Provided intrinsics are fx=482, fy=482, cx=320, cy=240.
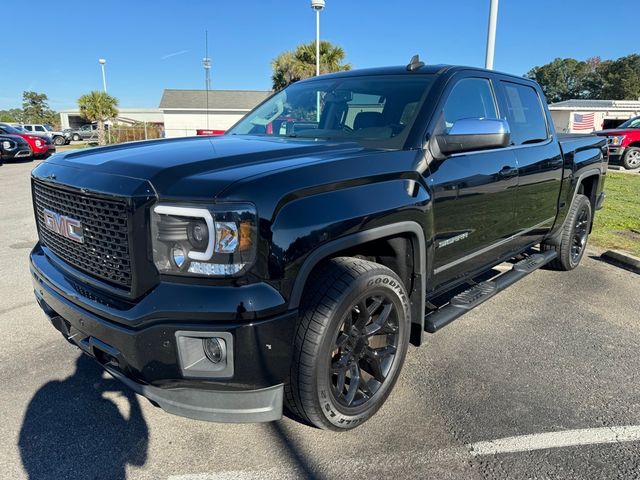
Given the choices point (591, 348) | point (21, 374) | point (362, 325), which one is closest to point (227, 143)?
point (362, 325)

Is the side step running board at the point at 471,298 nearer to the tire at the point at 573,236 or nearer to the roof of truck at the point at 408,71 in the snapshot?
the tire at the point at 573,236

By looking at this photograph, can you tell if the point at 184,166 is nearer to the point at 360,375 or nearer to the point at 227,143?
the point at 227,143

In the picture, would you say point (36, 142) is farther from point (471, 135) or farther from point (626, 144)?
point (626, 144)

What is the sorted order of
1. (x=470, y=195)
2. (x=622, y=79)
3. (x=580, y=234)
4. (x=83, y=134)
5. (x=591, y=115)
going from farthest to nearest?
(x=622, y=79) < (x=83, y=134) < (x=591, y=115) < (x=580, y=234) < (x=470, y=195)

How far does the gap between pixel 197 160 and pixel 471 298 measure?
216cm

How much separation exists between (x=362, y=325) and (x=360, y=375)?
30cm

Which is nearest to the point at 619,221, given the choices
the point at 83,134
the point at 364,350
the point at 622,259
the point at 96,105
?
the point at 622,259

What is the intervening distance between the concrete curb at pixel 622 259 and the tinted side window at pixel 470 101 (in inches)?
126

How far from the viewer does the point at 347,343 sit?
2525 mm

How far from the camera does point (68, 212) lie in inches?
97.6

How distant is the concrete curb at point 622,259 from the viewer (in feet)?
18.4

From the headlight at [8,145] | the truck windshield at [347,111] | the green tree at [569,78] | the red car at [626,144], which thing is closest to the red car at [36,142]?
the headlight at [8,145]

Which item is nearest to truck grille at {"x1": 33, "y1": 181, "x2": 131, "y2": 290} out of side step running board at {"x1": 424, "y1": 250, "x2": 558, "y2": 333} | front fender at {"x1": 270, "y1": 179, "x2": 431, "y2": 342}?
Answer: front fender at {"x1": 270, "y1": 179, "x2": 431, "y2": 342}

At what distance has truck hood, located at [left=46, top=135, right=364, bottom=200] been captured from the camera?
2.02 m
